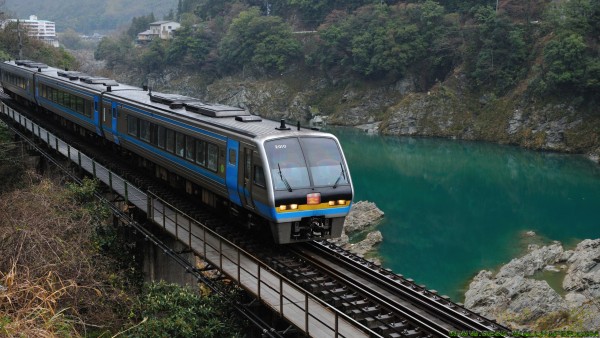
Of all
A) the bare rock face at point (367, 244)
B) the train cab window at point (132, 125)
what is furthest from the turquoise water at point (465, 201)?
the train cab window at point (132, 125)

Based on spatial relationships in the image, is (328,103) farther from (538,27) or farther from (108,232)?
(108,232)

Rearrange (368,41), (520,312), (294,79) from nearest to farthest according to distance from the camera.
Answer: (520,312)
(368,41)
(294,79)

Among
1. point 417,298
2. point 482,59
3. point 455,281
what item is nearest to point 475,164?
point 482,59

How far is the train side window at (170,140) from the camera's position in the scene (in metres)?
21.2

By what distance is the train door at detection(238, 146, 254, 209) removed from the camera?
54.0 ft

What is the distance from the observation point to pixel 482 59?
68.8 meters

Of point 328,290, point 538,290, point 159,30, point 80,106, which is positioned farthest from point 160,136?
point 159,30

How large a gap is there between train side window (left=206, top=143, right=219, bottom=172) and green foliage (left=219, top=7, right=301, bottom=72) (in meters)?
72.3

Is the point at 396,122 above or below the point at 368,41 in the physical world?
below

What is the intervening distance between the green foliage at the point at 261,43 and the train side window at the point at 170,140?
69.4 meters

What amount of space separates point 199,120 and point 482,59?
180ft

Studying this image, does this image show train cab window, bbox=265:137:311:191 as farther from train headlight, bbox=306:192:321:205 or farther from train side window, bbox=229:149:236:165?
train side window, bbox=229:149:236:165

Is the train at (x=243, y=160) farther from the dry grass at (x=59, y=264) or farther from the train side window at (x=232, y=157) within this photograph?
the dry grass at (x=59, y=264)

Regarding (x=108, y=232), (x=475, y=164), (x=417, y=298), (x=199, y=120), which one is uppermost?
(x=199, y=120)
